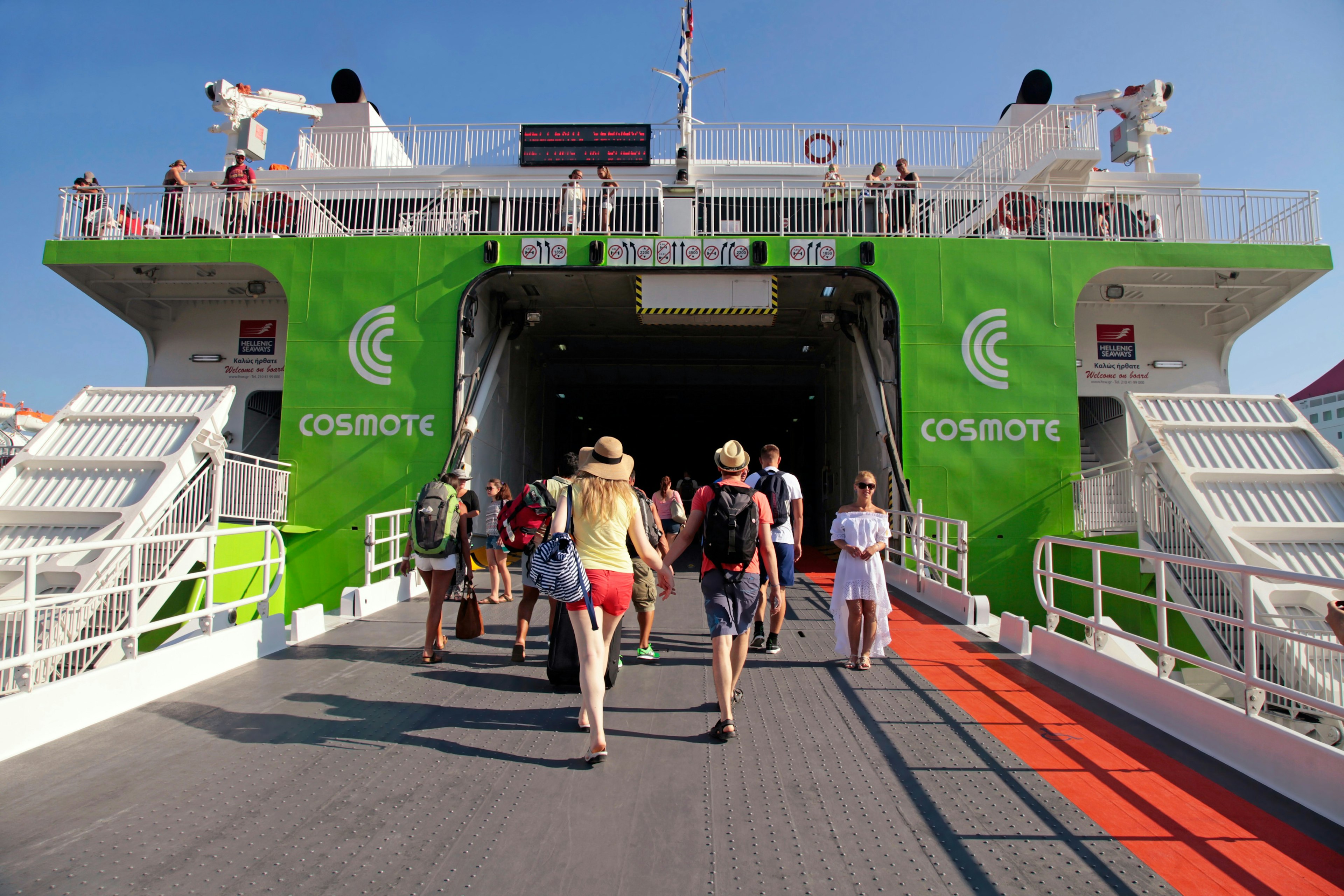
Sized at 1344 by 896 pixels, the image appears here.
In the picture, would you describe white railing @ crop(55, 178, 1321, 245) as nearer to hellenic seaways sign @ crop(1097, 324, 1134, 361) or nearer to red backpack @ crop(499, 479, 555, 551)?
hellenic seaways sign @ crop(1097, 324, 1134, 361)

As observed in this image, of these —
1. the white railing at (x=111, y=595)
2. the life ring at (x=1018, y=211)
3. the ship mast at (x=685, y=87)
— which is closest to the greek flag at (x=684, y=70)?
the ship mast at (x=685, y=87)

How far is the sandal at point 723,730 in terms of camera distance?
428cm

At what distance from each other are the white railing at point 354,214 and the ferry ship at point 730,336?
0.08 m

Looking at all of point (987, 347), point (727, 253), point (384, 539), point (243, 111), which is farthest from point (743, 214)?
point (243, 111)

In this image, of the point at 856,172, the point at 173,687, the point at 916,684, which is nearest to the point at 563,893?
the point at 916,684

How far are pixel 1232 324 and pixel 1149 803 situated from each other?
43.4 ft

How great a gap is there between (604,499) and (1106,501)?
939cm

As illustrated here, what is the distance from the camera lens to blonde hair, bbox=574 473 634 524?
4.07m

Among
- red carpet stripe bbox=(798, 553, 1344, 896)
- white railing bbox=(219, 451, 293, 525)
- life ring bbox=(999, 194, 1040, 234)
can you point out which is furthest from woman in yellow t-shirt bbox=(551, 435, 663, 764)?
life ring bbox=(999, 194, 1040, 234)

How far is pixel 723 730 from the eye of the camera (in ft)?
14.0

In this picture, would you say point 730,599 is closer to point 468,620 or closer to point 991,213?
point 468,620

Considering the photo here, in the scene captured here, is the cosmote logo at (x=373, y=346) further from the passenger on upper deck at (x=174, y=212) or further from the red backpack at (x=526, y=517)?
the red backpack at (x=526, y=517)

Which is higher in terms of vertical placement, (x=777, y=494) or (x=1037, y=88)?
(x=1037, y=88)

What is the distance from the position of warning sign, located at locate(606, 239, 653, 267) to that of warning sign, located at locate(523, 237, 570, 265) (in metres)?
0.72
